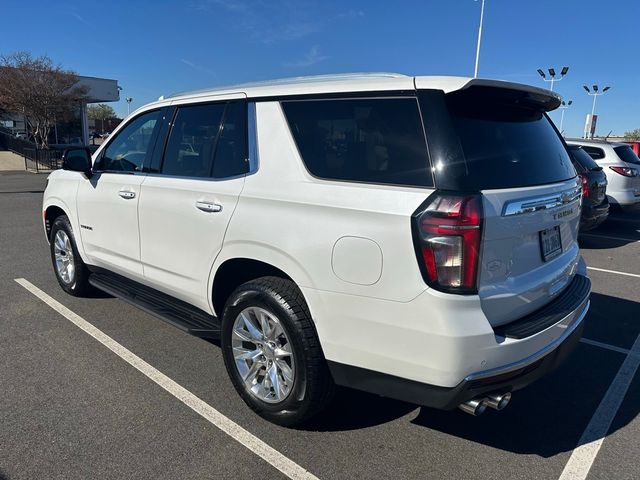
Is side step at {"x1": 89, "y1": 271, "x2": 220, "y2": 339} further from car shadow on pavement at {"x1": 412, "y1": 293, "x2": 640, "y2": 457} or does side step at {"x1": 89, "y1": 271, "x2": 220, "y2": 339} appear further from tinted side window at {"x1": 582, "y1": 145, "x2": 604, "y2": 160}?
tinted side window at {"x1": 582, "y1": 145, "x2": 604, "y2": 160}

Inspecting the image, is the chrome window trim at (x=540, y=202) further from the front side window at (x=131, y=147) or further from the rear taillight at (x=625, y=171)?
the rear taillight at (x=625, y=171)

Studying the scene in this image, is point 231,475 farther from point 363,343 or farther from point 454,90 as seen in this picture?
point 454,90

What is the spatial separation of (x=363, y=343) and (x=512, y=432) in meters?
1.25

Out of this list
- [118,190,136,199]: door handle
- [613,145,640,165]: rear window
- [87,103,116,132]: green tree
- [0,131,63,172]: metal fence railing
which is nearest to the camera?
[118,190,136,199]: door handle

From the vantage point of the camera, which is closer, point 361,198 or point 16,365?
point 361,198

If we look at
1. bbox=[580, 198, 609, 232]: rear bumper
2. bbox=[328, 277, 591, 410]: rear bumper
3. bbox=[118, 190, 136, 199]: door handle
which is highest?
bbox=[118, 190, 136, 199]: door handle

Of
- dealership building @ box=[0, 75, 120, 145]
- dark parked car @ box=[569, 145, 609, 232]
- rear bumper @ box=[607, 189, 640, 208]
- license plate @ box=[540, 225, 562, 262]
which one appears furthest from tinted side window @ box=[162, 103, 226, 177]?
dealership building @ box=[0, 75, 120, 145]

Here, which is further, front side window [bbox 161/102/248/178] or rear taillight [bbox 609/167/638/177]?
rear taillight [bbox 609/167/638/177]

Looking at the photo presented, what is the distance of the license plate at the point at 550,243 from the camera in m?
2.62

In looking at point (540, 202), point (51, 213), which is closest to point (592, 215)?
point (540, 202)

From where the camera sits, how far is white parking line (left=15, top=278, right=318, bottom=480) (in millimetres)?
2592

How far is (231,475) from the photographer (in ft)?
8.23

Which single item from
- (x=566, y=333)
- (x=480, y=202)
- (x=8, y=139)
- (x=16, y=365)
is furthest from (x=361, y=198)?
(x=8, y=139)

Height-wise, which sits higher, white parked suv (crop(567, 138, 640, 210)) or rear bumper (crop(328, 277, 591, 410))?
white parked suv (crop(567, 138, 640, 210))
